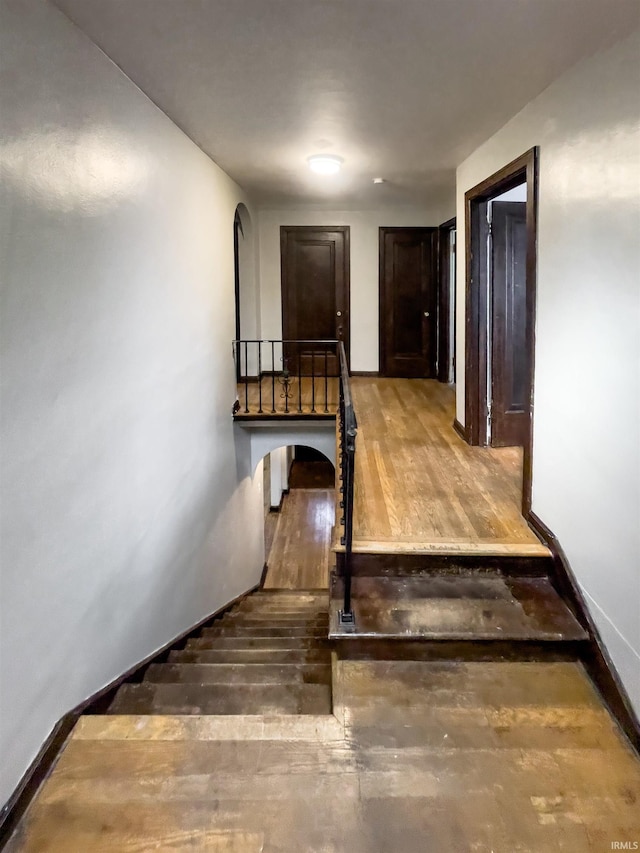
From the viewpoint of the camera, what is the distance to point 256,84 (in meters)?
2.69

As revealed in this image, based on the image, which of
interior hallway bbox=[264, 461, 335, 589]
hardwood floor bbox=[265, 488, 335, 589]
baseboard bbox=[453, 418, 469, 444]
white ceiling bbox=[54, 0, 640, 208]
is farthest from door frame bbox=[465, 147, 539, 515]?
interior hallway bbox=[264, 461, 335, 589]

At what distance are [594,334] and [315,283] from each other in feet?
16.8

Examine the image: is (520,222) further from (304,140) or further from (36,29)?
(36,29)

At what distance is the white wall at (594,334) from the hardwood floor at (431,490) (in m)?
0.32

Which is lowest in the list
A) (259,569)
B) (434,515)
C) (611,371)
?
(259,569)

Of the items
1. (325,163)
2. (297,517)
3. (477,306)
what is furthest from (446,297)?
(297,517)

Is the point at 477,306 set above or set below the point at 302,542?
above

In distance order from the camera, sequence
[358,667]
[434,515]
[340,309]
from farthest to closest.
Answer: [340,309]
[434,515]
[358,667]

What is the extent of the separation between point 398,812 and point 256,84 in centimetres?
301

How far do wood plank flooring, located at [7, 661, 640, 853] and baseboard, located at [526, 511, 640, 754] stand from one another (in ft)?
0.20

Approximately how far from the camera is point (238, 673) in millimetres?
2818

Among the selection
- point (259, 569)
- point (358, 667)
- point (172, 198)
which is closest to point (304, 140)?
point (172, 198)

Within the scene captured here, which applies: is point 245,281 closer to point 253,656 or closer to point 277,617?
point 277,617

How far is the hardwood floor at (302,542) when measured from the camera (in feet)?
22.7
